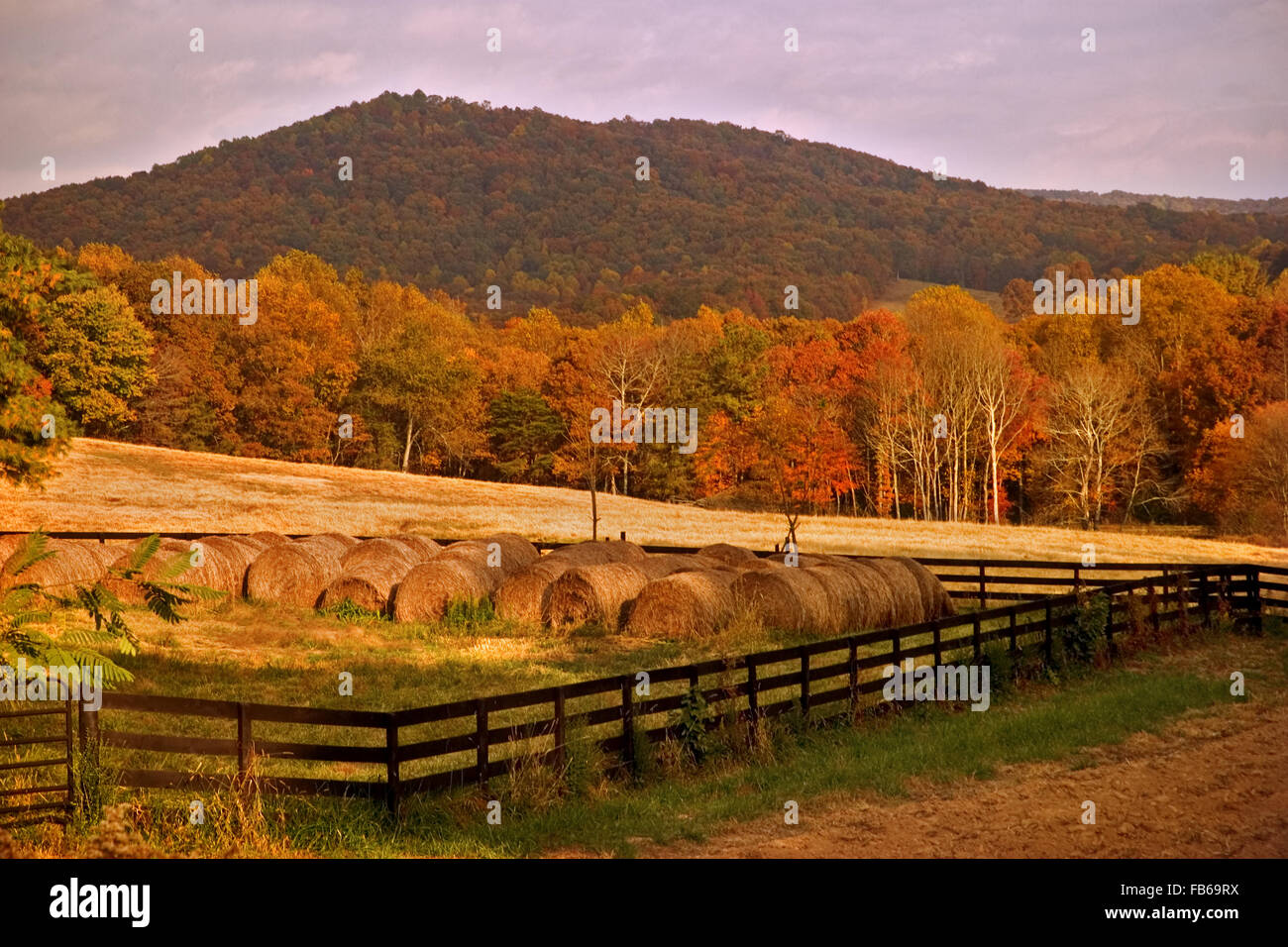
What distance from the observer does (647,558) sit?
74.1 ft

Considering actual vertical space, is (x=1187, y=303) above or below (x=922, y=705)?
above

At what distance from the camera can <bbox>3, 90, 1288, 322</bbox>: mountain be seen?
112562 mm

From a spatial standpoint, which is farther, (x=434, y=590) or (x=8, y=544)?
(x=8, y=544)

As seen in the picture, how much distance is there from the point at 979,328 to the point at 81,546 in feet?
190

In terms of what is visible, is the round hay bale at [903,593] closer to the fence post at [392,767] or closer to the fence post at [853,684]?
the fence post at [853,684]

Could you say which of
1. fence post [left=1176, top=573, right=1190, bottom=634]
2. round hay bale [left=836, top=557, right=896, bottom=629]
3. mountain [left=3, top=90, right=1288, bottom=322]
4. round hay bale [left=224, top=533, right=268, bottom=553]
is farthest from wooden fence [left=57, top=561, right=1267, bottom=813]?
mountain [left=3, top=90, right=1288, bottom=322]

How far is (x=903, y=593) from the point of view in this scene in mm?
21297

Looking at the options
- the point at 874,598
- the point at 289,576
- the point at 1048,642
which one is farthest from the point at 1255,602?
the point at 289,576

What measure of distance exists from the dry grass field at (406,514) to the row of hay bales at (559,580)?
14.6 metres

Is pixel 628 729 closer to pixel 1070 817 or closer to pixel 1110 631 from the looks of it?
pixel 1070 817

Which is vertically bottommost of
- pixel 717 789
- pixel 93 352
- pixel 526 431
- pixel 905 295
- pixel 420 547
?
pixel 717 789

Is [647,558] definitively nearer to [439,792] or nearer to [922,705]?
[922,705]

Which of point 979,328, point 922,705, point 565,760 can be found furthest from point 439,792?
point 979,328

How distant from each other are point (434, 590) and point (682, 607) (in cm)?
540
